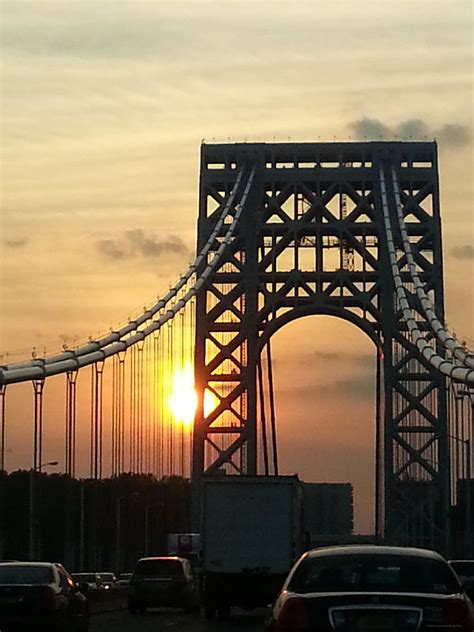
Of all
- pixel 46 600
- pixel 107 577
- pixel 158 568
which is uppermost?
pixel 46 600

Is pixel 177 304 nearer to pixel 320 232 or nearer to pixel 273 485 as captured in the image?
pixel 320 232

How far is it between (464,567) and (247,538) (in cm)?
600

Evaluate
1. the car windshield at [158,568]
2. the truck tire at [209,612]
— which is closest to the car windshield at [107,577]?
the car windshield at [158,568]

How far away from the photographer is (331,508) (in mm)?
138875

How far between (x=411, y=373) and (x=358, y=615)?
227ft

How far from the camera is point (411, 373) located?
8275 centimetres

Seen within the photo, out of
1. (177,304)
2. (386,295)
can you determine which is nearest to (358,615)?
(177,304)

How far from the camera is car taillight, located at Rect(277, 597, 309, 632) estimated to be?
13906 mm

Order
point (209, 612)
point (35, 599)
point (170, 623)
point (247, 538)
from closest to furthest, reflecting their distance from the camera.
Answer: point (35, 599)
point (170, 623)
point (209, 612)
point (247, 538)

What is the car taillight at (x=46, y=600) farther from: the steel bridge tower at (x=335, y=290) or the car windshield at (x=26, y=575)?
the steel bridge tower at (x=335, y=290)

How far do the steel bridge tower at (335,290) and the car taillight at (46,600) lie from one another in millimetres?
58302

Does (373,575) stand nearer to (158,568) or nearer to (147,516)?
(158,568)

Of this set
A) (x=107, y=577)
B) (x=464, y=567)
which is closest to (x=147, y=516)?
(x=107, y=577)

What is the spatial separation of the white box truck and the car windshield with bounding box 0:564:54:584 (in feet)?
42.0
